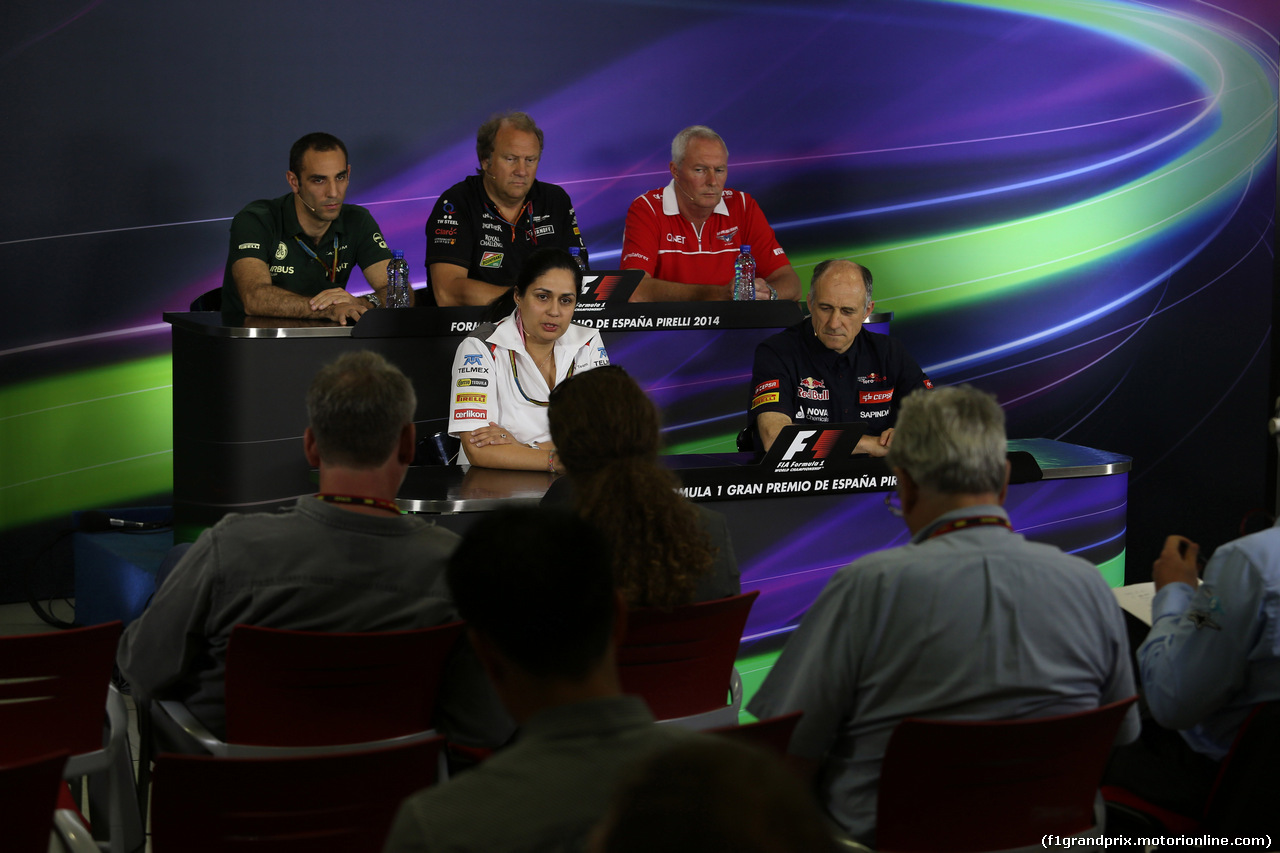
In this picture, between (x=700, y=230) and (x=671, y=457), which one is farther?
(x=700, y=230)

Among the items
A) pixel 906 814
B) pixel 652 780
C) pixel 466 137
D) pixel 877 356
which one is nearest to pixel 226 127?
pixel 466 137

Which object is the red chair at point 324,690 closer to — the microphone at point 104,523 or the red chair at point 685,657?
the red chair at point 685,657

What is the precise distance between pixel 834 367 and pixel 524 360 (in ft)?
3.42

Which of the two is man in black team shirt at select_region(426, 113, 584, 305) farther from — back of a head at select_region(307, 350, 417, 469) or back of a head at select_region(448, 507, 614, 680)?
back of a head at select_region(448, 507, 614, 680)

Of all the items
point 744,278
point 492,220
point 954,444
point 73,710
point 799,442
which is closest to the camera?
point 954,444

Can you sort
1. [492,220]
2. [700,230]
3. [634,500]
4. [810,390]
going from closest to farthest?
1. [634,500]
2. [810,390]
3. [492,220]
4. [700,230]

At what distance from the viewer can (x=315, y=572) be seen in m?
1.78

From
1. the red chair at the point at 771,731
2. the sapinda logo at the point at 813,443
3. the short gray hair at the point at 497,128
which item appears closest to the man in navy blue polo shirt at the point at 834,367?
the sapinda logo at the point at 813,443

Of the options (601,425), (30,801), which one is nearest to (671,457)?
(601,425)

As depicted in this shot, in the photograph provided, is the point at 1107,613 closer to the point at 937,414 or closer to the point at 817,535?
the point at 937,414

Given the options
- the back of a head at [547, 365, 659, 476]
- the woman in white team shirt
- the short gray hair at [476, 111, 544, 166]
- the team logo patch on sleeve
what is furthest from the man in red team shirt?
the back of a head at [547, 365, 659, 476]

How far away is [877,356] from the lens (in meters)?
3.90

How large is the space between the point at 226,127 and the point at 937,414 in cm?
405

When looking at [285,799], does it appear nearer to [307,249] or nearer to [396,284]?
[396,284]
